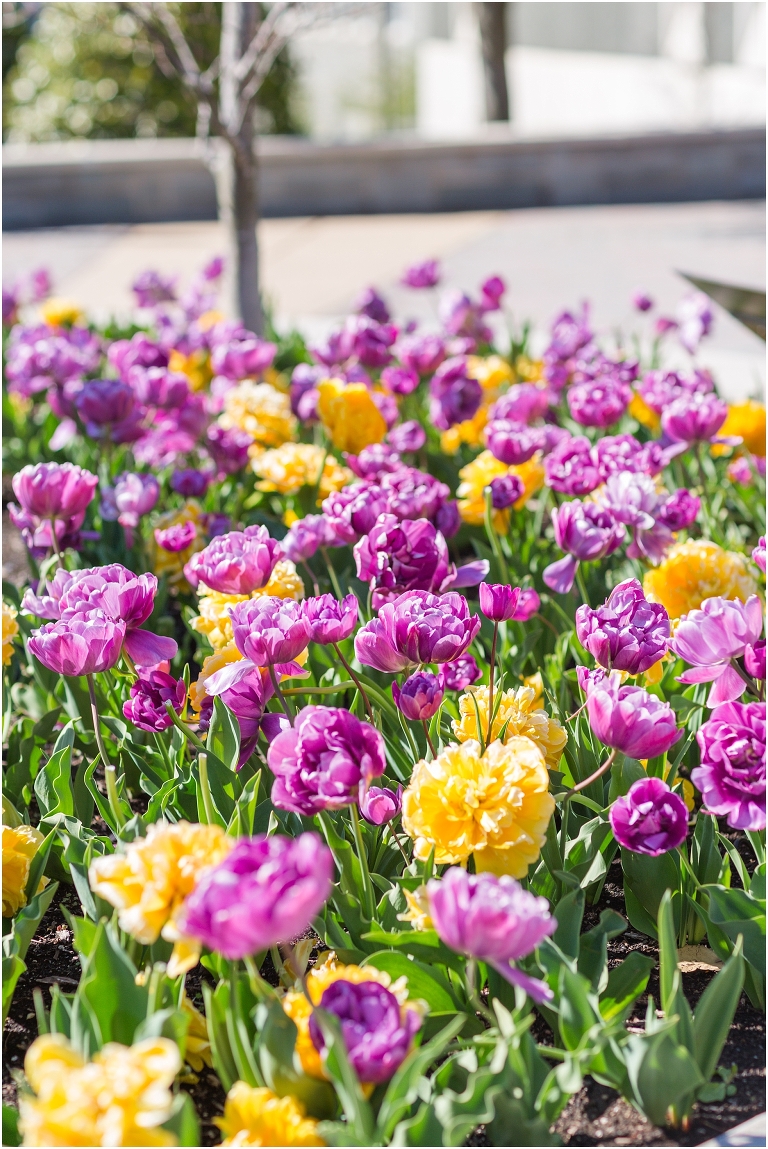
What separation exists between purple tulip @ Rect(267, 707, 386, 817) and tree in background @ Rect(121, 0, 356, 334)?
10.1 feet

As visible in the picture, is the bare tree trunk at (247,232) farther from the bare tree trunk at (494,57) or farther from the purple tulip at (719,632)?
the bare tree trunk at (494,57)

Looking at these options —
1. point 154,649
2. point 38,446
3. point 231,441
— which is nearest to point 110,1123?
point 154,649

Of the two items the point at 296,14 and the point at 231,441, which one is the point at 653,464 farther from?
the point at 296,14

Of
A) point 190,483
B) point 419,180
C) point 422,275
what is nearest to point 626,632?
point 190,483

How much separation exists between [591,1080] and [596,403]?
159 cm

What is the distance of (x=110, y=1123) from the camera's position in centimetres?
93

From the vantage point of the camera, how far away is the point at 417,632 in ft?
4.63

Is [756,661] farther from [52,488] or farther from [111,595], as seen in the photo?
[52,488]

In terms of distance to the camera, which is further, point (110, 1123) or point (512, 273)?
point (512, 273)

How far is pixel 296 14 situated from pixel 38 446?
1.67 m

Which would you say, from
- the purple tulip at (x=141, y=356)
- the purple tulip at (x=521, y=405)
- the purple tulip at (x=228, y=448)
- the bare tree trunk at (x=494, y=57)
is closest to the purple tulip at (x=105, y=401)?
the purple tulip at (x=228, y=448)

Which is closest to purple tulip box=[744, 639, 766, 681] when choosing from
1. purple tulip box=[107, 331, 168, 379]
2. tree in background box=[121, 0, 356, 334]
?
purple tulip box=[107, 331, 168, 379]

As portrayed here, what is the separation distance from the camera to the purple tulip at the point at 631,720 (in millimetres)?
1328

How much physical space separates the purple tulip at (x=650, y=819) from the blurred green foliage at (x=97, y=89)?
12.2 meters
